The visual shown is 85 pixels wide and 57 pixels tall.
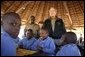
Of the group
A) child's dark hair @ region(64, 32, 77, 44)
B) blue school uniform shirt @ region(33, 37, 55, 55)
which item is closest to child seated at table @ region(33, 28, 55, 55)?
blue school uniform shirt @ region(33, 37, 55, 55)

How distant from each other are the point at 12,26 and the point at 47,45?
0.31m

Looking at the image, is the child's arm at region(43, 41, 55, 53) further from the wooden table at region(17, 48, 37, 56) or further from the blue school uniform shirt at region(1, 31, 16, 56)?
the blue school uniform shirt at region(1, 31, 16, 56)

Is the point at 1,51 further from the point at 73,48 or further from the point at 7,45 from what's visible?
the point at 73,48

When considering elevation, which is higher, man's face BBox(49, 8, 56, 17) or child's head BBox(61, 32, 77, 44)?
man's face BBox(49, 8, 56, 17)

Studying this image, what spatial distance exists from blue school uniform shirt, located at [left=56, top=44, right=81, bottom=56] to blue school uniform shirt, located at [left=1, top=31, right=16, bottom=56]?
13.9 inches

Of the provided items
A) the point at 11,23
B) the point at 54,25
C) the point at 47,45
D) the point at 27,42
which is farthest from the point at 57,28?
the point at 11,23

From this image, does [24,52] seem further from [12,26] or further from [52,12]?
[52,12]

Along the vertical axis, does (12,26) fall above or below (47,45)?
above

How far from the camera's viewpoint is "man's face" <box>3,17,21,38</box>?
3.95 metres

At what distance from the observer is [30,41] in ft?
13.2

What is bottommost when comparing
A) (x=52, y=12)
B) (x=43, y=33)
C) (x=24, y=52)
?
(x=24, y=52)

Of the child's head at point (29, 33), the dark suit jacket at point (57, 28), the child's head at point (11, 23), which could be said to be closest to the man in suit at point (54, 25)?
the dark suit jacket at point (57, 28)

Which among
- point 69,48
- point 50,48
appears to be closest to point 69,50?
point 69,48

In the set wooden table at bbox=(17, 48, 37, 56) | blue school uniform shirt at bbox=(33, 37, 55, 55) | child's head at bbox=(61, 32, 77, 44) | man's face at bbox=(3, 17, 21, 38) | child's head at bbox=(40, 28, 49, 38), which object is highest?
man's face at bbox=(3, 17, 21, 38)
